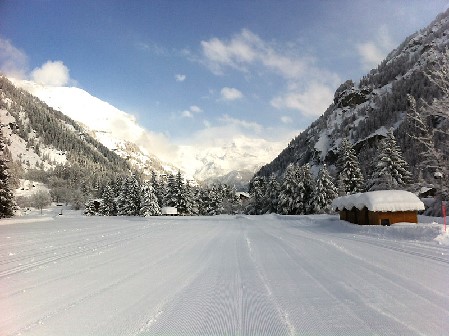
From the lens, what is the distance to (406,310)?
5.22 meters

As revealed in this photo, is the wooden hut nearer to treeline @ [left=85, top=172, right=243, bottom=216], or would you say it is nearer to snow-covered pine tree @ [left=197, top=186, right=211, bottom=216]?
treeline @ [left=85, top=172, right=243, bottom=216]

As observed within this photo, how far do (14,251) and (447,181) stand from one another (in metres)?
20.1

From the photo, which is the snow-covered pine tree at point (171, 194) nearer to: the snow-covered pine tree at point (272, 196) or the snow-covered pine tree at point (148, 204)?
the snow-covered pine tree at point (148, 204)

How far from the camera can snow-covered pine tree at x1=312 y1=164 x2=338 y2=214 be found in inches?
2066

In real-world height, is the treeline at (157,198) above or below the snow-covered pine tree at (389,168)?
below

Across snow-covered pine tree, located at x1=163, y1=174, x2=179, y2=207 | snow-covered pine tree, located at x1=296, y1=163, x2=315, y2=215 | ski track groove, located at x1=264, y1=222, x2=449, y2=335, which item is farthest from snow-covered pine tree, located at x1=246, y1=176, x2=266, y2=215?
ski track groove, located at x1=264, y1=222, x2=449, y2=335

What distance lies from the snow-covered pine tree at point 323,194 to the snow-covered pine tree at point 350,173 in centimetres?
342

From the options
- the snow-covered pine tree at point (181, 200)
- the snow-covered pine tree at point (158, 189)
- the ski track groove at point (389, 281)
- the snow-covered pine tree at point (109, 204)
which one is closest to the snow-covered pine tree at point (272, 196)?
the snow-covered pine tree at point (181, 200)

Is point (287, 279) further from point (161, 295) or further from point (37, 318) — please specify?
point (37, 318)

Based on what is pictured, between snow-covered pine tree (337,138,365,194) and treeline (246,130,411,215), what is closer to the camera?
treeline (246,130,411,215)

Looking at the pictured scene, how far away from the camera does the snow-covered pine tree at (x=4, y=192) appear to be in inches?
1302

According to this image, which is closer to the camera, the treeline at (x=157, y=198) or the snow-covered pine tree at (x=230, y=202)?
the treeline at (x=157, y=198)

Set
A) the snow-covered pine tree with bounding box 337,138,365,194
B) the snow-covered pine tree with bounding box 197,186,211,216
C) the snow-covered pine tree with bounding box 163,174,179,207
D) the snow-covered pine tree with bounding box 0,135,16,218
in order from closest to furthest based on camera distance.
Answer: the snow-covered pine tree with bounding box 0,135,16,218
the snow-covered pine tree with bounding box 337,138,365,194
the snow-covered pine tree with bounding box 163,174,179,207
the snow-covered pine tree with bounding box 197,186,211,216

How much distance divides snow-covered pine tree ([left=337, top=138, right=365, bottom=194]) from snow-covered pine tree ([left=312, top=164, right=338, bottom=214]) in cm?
342
